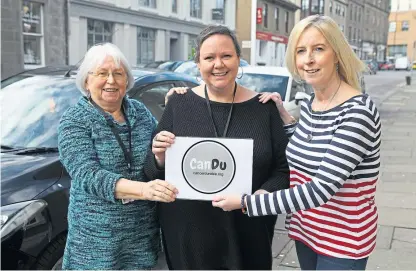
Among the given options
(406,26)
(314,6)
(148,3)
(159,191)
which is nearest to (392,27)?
(406,26)

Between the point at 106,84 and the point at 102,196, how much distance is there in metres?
0.54

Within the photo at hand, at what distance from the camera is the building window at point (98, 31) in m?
20.3

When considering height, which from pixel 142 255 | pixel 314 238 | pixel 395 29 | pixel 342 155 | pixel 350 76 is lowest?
pixel 142 255

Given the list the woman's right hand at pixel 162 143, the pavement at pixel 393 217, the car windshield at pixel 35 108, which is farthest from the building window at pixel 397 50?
the woman's right hand at pixel 162 143

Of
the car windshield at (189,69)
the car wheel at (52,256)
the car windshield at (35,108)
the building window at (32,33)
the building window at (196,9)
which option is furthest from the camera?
the building window at (196,9)

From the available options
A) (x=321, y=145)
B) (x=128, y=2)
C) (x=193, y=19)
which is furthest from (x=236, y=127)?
(x=193, y=19)

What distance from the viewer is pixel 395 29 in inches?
3492

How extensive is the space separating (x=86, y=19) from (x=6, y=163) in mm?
18115

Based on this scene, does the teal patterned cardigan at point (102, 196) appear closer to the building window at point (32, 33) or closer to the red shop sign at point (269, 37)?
the building window at point (32, 33)

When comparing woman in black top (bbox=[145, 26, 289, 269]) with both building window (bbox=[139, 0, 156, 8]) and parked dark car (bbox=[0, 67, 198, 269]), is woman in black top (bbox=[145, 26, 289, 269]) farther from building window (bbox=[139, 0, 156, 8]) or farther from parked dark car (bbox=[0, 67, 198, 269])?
building window (bbox=[139, 0, 156, 8])

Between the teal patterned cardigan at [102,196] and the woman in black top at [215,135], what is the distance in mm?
94

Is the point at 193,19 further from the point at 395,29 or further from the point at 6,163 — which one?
the point at 395,29

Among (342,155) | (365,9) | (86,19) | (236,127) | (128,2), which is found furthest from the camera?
(365,9)

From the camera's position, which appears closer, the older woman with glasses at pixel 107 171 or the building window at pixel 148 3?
the older woman with glasses at pixel 107 171
